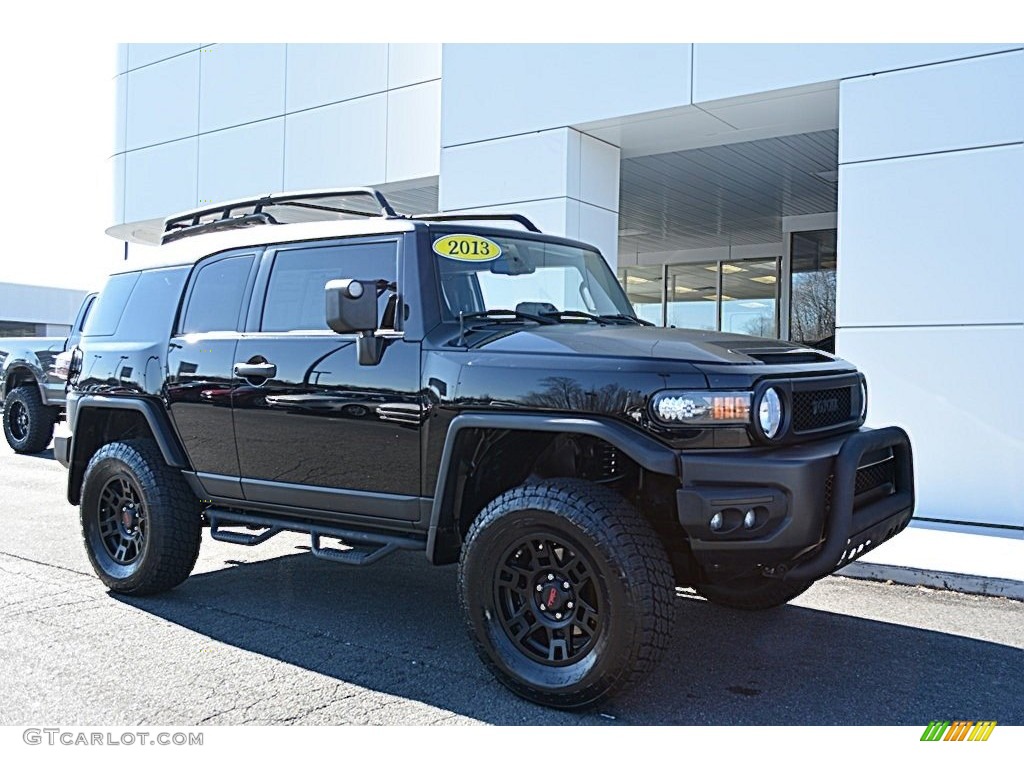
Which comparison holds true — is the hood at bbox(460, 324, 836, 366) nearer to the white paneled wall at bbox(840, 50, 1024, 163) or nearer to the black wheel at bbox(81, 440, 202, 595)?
the black wheel at bbox(81, 440, 202, 595)

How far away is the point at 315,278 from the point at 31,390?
9.74 m

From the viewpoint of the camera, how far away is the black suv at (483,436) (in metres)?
3.58

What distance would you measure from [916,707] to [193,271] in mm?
4368

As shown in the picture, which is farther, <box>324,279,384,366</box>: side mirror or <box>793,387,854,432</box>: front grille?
<box>324,279,384,366</box>: side mirror

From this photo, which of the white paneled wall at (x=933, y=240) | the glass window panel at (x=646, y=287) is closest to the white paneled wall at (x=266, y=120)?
the white paneled wall at (x=933, y=240)

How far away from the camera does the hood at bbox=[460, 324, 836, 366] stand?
3773 mm

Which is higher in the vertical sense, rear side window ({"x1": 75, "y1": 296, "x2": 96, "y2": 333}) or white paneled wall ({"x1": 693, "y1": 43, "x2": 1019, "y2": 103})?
white paneled wall ({"x1": 693, "y1": 43, "x2": 1019, "y2": 103})

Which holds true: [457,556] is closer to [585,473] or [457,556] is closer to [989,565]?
[585,473]

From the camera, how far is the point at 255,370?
4.80 metres

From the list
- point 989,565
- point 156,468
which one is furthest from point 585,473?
point 989,565

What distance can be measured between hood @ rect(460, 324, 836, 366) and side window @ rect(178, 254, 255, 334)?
1.63 metres

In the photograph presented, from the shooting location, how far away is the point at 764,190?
44.8 ft

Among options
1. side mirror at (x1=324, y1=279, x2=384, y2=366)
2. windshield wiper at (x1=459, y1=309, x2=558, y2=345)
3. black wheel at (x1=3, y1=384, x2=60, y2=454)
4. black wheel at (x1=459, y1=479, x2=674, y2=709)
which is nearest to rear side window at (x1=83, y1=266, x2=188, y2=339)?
side mirror at (x1=324, y1=279, x2=384, y2=366)

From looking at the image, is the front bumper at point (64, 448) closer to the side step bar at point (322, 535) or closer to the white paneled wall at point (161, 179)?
the side step bar at point (322, 535)
